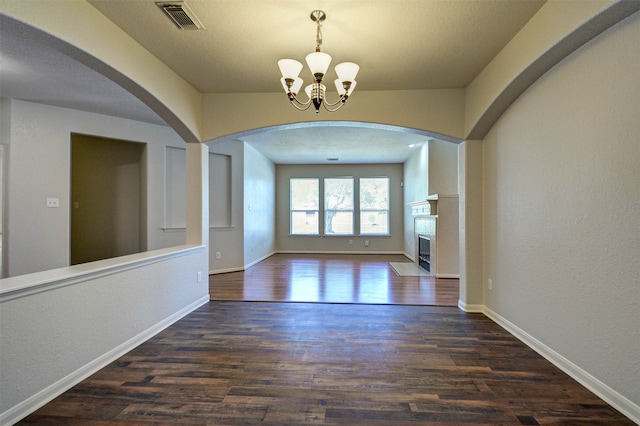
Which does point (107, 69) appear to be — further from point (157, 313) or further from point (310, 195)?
point (310, 195)

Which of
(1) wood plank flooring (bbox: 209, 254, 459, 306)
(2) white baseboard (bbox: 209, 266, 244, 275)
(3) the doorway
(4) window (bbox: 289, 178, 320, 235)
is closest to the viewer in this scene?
(1) wood plank flooring (bbox: 209, 254, 459, 306)

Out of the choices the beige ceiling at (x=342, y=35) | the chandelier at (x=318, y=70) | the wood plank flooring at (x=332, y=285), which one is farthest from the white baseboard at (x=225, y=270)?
the chandelier at (x=318, y=70)

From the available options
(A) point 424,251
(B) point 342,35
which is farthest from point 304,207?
(B) point 342,35

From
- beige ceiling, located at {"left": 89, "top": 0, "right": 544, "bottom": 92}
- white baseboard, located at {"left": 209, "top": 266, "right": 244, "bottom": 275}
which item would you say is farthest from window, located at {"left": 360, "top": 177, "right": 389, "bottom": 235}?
beige ceiling, located at {"left": 89, "top": 0, "right": 544, "bottom": 92}

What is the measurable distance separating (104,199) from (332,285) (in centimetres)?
437

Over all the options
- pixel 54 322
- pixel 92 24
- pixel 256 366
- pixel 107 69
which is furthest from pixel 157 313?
pixel 92 24

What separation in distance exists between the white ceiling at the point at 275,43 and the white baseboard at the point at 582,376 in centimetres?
259

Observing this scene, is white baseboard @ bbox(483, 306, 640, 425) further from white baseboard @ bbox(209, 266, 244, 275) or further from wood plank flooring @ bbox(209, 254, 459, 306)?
white baseboard @ bbox(209, 266, 244, 275)

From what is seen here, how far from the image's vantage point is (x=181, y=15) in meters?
2.24

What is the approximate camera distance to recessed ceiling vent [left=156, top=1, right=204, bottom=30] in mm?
2129

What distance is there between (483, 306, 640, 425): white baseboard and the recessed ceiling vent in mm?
3750

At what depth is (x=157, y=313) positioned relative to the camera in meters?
3.00

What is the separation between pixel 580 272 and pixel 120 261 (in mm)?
3596

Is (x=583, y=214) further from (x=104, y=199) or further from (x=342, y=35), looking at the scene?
(x=104, y=199)
